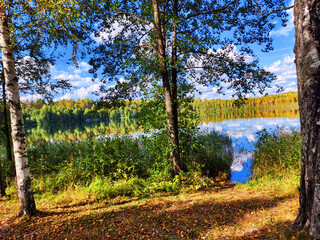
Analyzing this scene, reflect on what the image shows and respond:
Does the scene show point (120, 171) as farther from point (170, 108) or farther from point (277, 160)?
point (277, 160)

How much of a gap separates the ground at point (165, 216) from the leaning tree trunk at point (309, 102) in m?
0.53

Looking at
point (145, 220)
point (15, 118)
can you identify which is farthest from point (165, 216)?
point (15, 118)

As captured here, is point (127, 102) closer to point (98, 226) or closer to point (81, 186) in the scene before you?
point (81, 186)

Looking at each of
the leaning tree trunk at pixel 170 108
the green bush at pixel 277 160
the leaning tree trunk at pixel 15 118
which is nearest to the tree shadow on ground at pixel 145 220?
the leaning tree trunk at pixel 15 118

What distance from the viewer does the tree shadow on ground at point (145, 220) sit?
12.5ft

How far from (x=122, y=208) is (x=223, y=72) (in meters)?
5.88

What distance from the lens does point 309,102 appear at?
99.3 inches

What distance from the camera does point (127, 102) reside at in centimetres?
768

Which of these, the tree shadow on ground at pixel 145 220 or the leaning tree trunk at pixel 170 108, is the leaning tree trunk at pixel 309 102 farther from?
the leaning tree trunk at pixel 170 108

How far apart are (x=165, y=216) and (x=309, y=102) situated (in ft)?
12.7

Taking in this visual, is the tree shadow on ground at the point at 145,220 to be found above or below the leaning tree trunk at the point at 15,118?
below

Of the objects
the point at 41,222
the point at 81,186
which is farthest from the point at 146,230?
the point at 81,186

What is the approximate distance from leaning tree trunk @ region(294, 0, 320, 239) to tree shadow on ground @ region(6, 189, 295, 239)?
95 cm

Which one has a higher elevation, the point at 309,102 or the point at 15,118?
the point at 15,118
